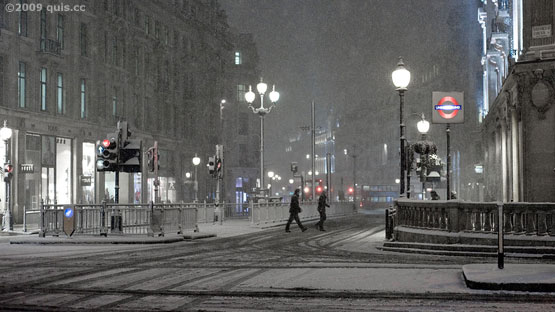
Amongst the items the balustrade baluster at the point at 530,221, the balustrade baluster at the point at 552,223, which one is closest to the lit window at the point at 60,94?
the balustrade baluster at the point at 530,221

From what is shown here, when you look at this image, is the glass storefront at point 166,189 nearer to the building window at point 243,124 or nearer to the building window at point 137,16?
the building window at point 137,16

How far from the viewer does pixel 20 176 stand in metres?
41.3

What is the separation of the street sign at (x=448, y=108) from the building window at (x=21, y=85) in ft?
91.0

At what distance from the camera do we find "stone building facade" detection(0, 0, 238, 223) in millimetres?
42125

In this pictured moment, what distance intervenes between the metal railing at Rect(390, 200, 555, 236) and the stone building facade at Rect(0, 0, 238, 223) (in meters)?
20.3

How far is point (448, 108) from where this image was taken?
2130cm

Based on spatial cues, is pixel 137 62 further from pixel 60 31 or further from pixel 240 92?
pixel 240 92

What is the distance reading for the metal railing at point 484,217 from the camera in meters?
17.7

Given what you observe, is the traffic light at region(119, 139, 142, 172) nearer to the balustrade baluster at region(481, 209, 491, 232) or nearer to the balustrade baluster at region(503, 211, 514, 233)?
the balustrade baluster at region(481, 209, 491, 232)

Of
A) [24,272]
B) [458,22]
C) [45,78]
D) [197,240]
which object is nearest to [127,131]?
[197,240]

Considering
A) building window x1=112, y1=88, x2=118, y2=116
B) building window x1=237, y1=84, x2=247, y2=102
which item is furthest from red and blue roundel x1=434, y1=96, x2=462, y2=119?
building window x1=237, y1=84, x2=247, y2=102

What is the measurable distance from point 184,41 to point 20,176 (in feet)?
101

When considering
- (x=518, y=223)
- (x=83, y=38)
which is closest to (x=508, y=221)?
(x=518, y=223)

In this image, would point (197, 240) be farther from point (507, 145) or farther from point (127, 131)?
point (507, 145)
